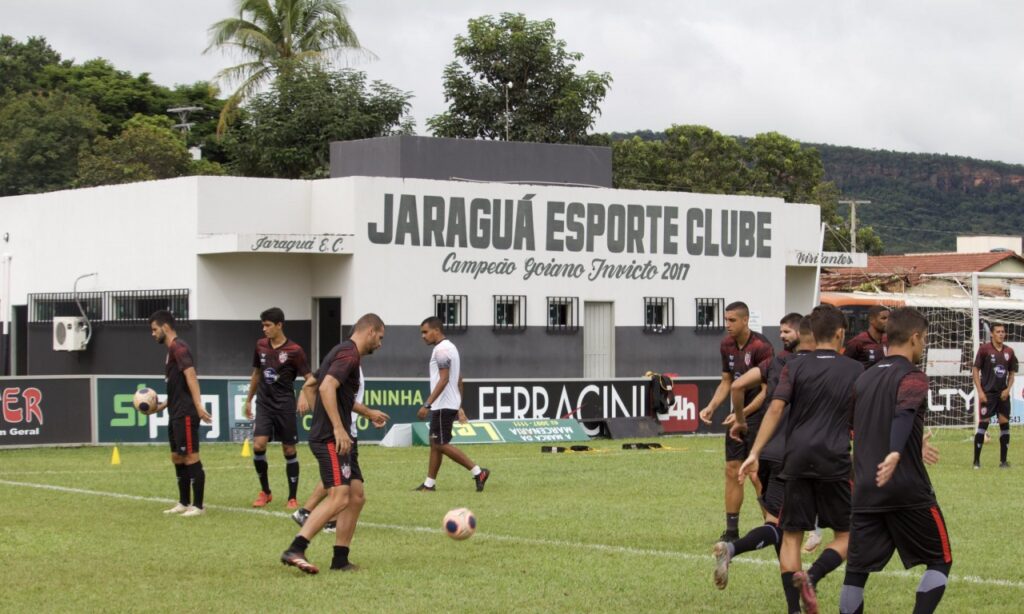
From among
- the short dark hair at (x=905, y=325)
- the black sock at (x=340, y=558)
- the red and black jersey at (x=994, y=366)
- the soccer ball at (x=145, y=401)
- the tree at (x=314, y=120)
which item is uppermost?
the tree at (x=314, y=120)

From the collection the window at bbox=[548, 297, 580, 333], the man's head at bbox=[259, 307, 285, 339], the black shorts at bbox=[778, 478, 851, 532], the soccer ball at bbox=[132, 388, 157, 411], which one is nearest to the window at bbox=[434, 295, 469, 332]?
the window at bbox=[548, 297, 580, 333]

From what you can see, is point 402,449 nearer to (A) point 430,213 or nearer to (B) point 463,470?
(B) point 463,470

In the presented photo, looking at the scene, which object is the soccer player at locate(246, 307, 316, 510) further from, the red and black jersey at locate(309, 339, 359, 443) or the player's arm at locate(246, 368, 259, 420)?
the red and black jersey at locate(309, 339, 359, 443)

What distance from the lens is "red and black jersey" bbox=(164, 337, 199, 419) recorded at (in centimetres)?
1551

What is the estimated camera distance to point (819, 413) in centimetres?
993

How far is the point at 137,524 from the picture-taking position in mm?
14836

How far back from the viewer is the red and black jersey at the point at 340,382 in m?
11.7

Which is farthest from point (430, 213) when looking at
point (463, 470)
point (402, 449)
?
point (463, 470)

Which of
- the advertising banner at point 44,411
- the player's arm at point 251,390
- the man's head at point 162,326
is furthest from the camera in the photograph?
the advertising banner at point 44,411

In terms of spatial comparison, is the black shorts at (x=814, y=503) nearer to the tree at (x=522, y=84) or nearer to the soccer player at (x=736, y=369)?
the soccer player at (x=736, y=369)

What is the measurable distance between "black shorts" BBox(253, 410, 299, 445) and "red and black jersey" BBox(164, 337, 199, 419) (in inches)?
36.7

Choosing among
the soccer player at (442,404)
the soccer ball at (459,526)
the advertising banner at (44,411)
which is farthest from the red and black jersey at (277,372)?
the advertising banner at (44,411)

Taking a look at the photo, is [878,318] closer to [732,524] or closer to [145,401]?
[732,524]

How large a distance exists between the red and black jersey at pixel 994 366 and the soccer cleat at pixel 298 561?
14.1 metres
